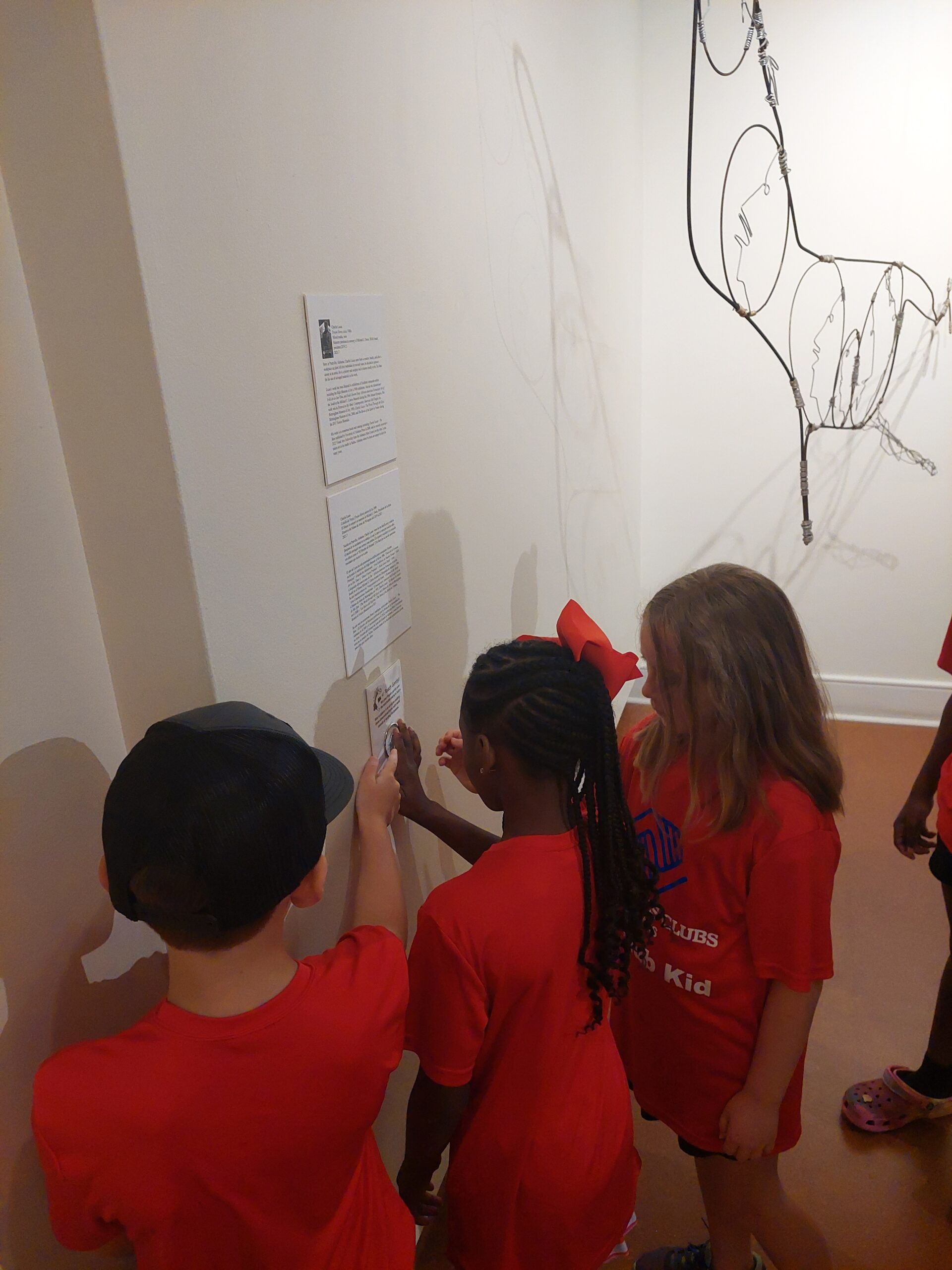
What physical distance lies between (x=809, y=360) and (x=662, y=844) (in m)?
2.51

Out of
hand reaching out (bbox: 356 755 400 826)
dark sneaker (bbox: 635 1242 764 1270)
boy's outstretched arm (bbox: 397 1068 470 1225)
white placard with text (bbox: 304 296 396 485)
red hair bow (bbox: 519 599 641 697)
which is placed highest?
white placard with text (bbox: 304 296 396 485)

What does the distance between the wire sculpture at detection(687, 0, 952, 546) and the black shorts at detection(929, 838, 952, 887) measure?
5.33ft

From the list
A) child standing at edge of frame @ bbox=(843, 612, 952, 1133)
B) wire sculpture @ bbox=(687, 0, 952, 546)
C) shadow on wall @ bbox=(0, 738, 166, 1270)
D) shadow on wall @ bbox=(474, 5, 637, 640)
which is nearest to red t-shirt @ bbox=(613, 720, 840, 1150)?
child standing at edge of frame @ bbox=(843, 612, 952, 1133)

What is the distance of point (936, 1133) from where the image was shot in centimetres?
164

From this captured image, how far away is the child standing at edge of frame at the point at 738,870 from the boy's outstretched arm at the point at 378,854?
39 centimetres

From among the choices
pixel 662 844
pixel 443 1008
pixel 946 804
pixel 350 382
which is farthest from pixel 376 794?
pixel 946 804

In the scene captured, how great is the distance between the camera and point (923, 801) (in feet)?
5.40

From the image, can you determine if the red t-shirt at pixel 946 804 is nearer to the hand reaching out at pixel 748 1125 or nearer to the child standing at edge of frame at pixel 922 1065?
the child standing at edge of frame at pixel 922 1065

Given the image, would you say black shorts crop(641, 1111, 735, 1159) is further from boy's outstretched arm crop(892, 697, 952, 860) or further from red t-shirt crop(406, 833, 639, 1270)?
boy's outstretched arm crop(892, 697, 952, 860)

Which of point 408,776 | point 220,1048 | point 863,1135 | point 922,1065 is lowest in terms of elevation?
point 863,1135

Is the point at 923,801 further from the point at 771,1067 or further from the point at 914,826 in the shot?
the point at 771,1067

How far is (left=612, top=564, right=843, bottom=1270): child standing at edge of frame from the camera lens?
41.1 inches

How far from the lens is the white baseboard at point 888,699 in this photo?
10.8 ft

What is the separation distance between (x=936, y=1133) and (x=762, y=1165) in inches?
28.2
